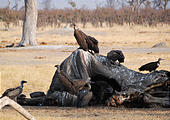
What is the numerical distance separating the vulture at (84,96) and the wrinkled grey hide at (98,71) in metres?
0.25

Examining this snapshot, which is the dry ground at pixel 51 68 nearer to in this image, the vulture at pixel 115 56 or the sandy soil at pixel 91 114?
the sandy soil at pixel 91 114

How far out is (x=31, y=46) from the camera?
3020cm

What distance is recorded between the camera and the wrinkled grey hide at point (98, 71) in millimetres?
9105

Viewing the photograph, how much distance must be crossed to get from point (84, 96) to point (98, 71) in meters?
0.80

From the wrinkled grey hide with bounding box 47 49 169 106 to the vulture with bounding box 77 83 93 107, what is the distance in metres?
0.25

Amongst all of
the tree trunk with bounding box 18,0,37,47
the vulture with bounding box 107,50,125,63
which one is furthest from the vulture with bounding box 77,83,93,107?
the tree trunk with bounding box 18,0,37,47

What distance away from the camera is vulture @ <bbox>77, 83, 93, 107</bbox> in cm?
876

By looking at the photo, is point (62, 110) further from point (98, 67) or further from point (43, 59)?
point (43, 59)

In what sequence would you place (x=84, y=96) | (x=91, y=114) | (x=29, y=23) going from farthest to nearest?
(x=29, y=23)
(x=84, y=96)
(x=91, y=114)

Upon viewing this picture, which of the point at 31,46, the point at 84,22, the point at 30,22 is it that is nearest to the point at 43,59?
the point at 31,46

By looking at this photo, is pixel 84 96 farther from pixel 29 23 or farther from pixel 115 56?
pixel 29 23

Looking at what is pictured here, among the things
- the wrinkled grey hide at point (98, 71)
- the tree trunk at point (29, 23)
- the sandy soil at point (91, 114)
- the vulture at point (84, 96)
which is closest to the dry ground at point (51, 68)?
the sandy soil at point (91, 114)

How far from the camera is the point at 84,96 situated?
8742 mm

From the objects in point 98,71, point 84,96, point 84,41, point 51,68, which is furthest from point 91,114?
point 51,68
